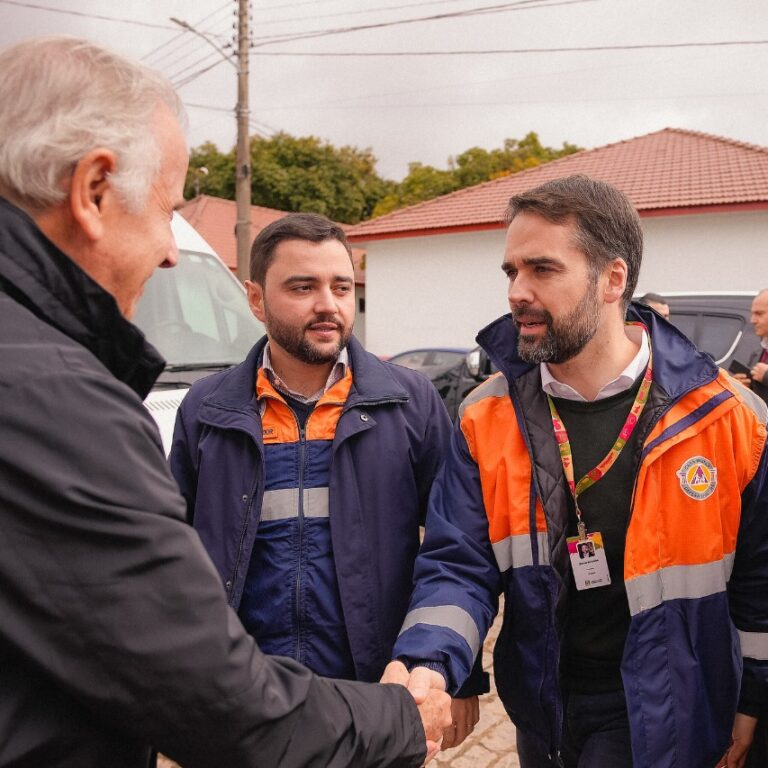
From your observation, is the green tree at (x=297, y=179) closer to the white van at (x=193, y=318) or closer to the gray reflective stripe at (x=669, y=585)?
the white van at (x=193, y=318)

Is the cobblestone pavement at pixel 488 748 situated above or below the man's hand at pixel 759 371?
below

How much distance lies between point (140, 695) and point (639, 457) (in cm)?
152

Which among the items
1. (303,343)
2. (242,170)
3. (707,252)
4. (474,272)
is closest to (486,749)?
(303,343)

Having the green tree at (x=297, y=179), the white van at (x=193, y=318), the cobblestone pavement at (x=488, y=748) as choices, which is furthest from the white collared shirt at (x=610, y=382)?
the green tree at (x=297, y=179)

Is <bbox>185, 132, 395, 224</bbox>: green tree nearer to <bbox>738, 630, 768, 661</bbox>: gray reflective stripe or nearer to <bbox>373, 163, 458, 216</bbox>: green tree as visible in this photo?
<bbox>373, 163, 458, 216</bbox>: green tree

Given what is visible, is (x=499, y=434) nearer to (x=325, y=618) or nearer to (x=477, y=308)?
(x=325, y=618)

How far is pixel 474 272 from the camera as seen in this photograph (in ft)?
69.5

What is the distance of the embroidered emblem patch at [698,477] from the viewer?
6.93ft

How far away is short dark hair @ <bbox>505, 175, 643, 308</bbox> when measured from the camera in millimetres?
2359

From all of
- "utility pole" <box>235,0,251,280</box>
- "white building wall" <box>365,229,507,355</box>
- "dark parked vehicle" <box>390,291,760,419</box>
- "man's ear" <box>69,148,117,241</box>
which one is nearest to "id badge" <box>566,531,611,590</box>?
"man's ear" <box>69,148,117,241</box>

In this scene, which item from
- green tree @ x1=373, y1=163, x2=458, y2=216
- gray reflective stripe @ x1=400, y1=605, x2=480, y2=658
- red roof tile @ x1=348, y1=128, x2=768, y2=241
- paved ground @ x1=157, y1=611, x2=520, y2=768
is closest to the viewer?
gray reflective stripe @ x1=400, y1=605, x2=480, y2=658

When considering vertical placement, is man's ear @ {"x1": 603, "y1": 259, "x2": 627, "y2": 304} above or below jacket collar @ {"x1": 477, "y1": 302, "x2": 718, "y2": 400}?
above

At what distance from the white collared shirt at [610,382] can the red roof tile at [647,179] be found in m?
15.2

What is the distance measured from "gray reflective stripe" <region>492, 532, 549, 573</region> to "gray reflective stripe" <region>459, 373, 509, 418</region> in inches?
16.2
